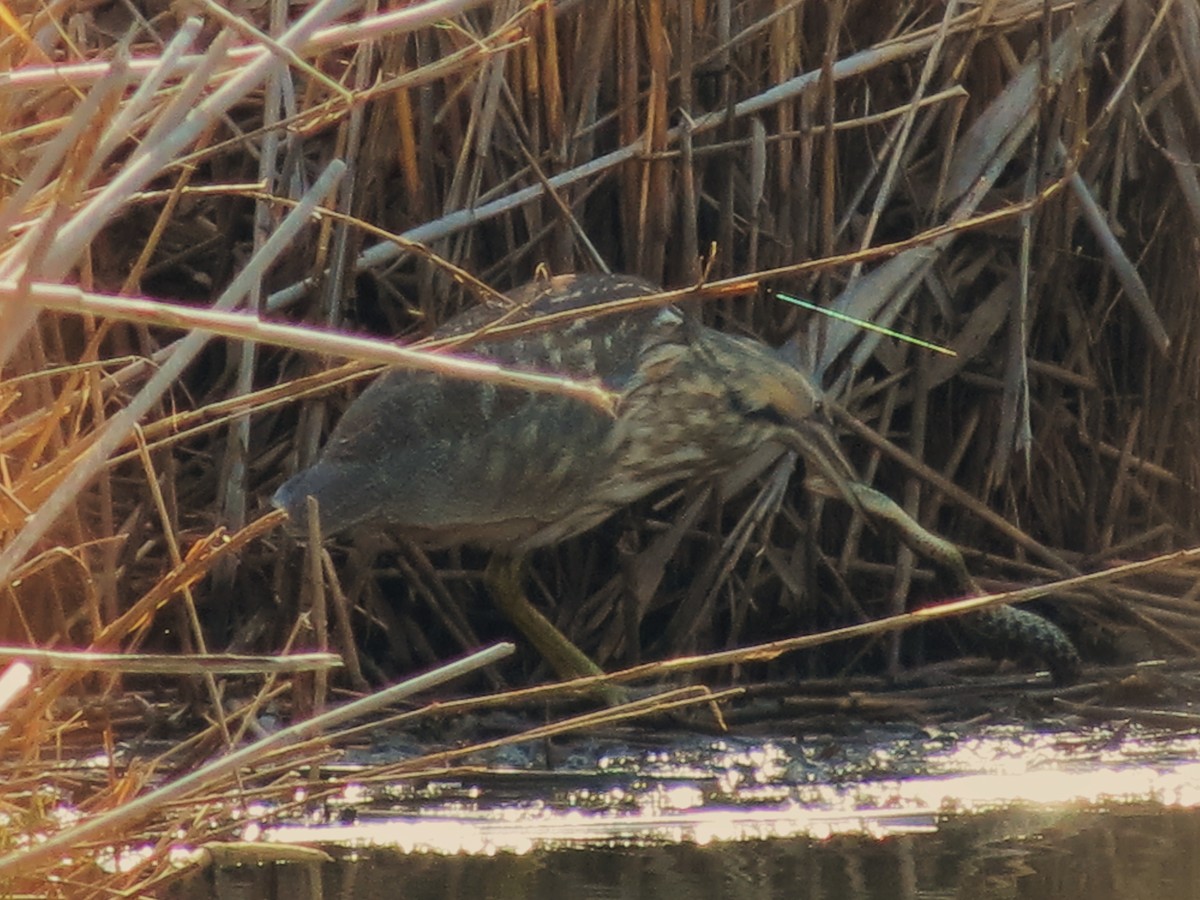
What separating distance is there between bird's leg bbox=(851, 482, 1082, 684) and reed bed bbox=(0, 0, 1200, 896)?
0.08 m

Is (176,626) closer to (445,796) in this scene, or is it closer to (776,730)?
(445,796)

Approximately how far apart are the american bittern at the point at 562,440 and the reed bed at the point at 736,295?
0.27 ft

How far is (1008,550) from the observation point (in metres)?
3.95

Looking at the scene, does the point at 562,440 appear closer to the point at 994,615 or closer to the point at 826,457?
the point at 826,457

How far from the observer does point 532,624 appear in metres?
3.64

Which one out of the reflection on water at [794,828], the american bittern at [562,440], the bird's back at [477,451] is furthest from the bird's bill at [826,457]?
the reflection on water at [794,828]

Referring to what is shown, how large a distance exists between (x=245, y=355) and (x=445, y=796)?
0.80 meters

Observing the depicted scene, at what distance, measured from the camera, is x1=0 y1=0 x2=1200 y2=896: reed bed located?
353 centimetres

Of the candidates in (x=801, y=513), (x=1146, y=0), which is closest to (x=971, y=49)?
(x=1146, y=0)

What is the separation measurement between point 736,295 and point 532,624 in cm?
69

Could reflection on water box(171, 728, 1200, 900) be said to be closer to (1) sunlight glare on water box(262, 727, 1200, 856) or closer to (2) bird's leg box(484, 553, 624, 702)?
(1) sunlight glare on water box(262, 727, 1200, 856)

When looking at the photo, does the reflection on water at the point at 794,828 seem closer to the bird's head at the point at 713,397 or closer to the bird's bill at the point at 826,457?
the bird's bill at the point at 826,457

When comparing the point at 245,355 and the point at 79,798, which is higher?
the point at 245,355

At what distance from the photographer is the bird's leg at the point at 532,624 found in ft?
11.9
